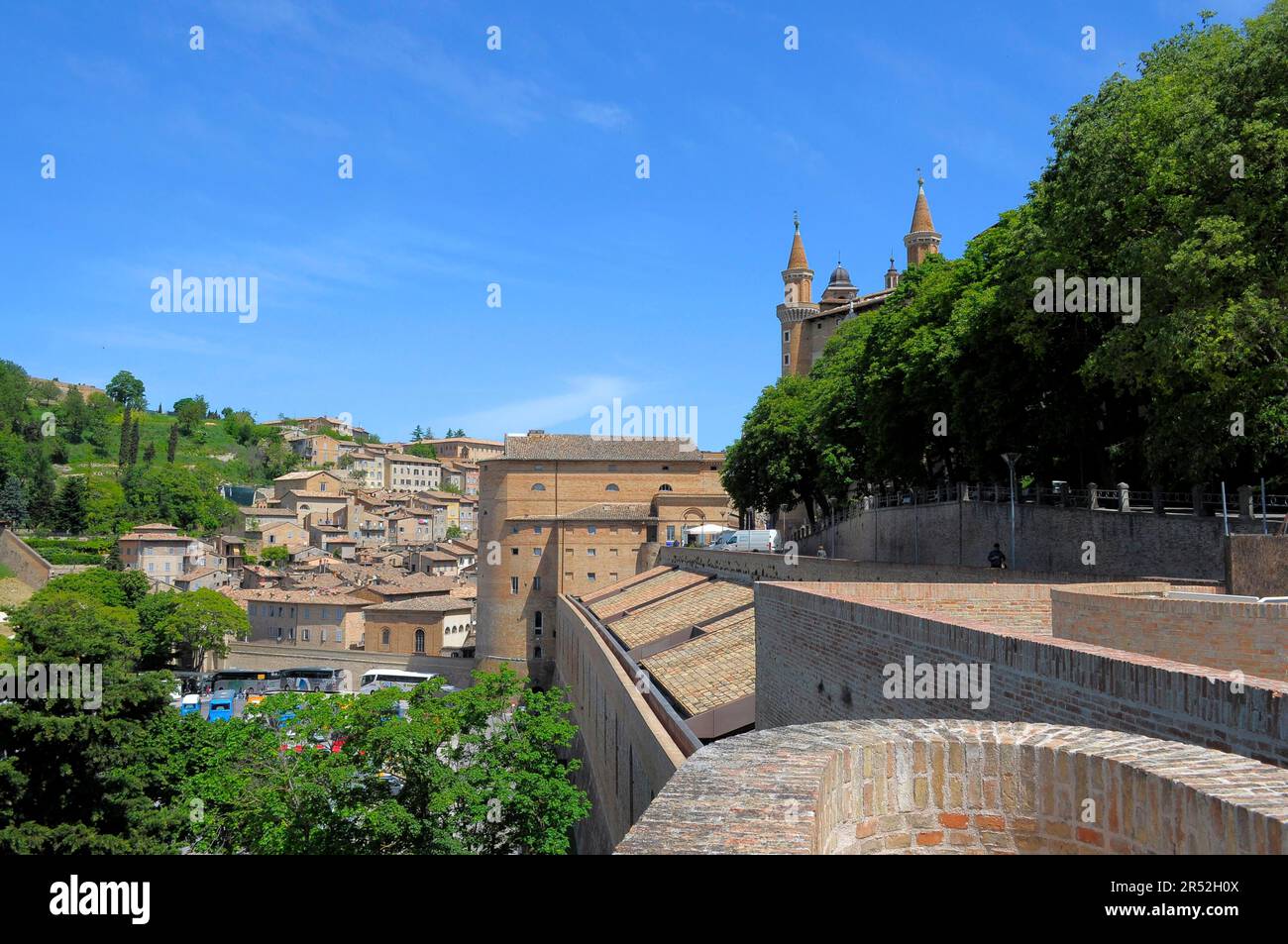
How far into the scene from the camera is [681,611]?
102 ft

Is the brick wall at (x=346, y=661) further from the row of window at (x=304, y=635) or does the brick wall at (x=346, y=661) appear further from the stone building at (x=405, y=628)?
the row of window at (x=304, y=635)

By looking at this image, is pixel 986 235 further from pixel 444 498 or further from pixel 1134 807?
pixel 444 498

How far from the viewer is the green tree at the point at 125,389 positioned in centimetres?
18575

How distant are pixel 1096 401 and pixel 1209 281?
7594 mm

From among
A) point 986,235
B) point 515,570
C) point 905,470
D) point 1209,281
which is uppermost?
point 986,235

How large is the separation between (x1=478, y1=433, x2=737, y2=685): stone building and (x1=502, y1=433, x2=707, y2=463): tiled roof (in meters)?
0.07

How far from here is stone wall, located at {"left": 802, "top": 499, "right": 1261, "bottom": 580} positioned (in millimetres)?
19719

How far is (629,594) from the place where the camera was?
42.5 m

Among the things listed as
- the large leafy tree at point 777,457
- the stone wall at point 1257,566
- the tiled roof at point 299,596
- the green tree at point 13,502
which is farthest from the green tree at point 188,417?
the stone wall at point 1257,566

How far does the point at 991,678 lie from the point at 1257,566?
27.5 feet

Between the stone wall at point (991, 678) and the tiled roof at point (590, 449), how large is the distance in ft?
177

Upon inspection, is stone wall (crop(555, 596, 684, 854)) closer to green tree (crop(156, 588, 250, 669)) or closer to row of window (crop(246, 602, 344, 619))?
green tree (crop(156, 588, 250, 669))

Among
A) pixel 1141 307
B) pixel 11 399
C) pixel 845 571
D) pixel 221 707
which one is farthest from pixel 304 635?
pixel 11 399
